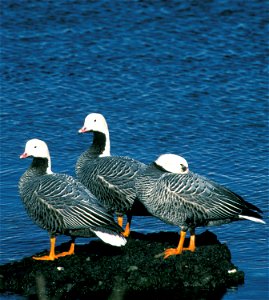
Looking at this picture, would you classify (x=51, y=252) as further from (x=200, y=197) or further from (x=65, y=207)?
(x=200, y=197)

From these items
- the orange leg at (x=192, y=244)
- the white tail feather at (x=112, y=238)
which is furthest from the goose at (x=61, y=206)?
the orange leg at (x=192, y=244)

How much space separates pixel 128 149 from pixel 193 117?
2.16 metres

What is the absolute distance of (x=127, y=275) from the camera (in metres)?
12.8

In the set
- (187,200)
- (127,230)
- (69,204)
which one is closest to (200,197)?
(187,200)

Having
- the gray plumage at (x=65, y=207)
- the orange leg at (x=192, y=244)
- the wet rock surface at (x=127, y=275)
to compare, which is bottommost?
the wet rock surface at (x=127, y=275)

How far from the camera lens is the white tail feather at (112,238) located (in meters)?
→ 12.6

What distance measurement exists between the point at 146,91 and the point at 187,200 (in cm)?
769

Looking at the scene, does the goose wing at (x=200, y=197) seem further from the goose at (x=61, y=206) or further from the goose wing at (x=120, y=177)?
the goose at (x=61, y=206)

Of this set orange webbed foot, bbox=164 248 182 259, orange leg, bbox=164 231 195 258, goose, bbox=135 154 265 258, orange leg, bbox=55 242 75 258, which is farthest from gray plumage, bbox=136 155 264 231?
orange leg, bbox=55 242 75 258

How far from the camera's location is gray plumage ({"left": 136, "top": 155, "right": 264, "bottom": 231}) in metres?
13.0

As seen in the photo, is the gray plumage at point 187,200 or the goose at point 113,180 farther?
the goose at point 113,180

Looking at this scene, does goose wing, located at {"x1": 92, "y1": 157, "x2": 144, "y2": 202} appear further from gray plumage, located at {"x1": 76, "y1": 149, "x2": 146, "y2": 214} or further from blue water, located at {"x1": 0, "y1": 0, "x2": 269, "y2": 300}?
blue water, located at {"x1": 0, "y1": 0, "x2": 269, "y2": 300}

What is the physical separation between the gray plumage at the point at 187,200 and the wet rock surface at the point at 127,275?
1.83 feet

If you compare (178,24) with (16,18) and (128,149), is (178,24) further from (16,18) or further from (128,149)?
(128,149)
